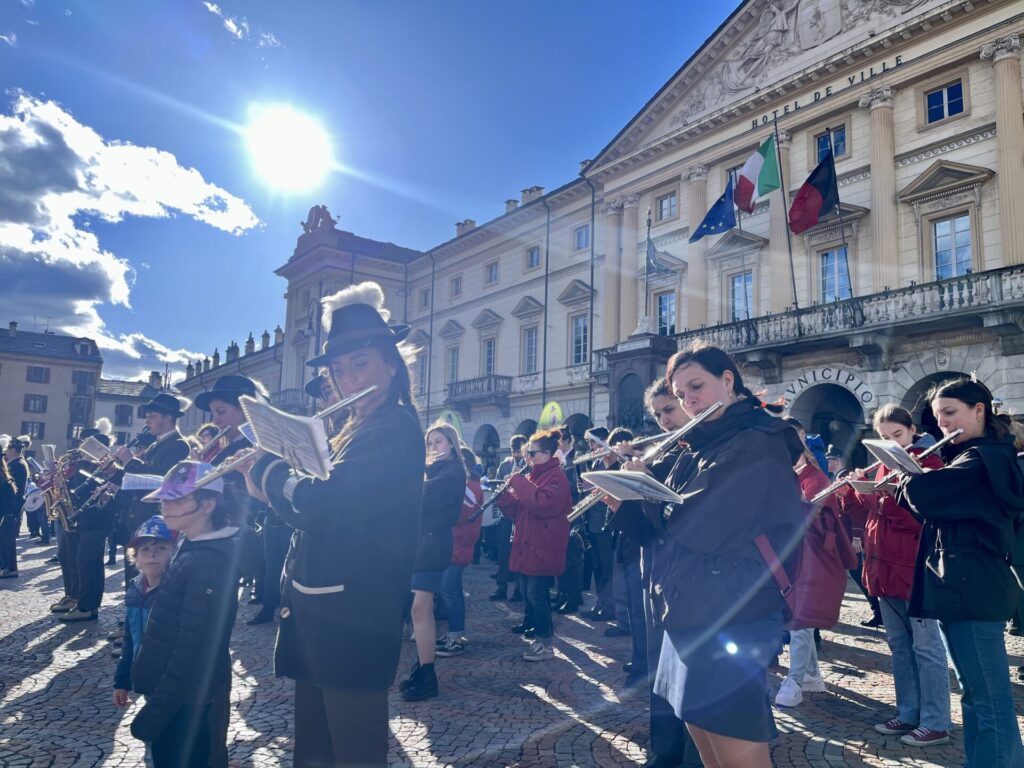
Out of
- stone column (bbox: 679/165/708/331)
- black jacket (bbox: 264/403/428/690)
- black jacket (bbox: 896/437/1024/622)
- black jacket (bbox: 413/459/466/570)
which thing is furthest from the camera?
stone column (bbox: 679/165/708/331)

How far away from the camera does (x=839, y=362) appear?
19.1 metres

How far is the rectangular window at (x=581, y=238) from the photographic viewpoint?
29.5 metres

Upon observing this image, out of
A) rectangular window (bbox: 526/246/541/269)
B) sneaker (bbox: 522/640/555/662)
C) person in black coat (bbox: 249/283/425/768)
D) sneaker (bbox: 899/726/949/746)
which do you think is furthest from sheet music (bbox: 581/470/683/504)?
rectangular window (bbox: 526/246/541/269)

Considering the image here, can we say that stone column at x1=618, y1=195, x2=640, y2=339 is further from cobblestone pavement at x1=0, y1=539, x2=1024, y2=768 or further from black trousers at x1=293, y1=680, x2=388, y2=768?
black trousers at x1=293, y1=680, x2=388, y2=768

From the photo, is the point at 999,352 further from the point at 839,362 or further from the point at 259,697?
the point at 259,697

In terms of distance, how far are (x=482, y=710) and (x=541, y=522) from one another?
95.7 inches

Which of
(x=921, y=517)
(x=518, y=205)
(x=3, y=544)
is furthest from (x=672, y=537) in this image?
(x=518, y=205)

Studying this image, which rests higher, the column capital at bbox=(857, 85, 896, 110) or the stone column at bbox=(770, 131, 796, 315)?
the column capital at bbox=(857, 85, 896, 110)

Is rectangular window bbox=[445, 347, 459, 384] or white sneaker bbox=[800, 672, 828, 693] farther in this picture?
rectangular window bbox=[445, 347, 459, 384]

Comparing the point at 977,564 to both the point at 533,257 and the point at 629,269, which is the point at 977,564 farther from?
the point at 533,257

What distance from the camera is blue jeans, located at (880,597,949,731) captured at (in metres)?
4.44

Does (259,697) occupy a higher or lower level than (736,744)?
lower

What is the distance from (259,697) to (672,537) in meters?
4.14

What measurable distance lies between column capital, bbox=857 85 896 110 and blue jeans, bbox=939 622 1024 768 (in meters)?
19.7
